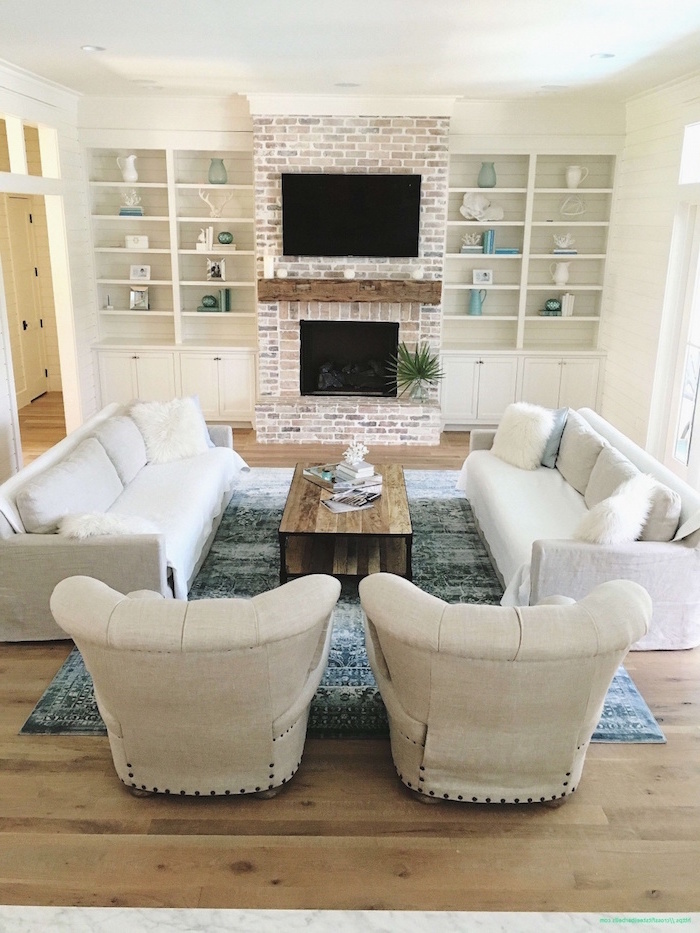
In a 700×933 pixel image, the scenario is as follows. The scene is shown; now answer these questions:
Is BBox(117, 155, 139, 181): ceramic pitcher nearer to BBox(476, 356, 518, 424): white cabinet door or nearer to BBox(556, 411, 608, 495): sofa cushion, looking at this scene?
BBox(476, 356, 518, 424): white cabinet door

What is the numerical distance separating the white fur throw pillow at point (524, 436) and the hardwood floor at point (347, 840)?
2.26 metres

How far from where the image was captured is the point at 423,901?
7.97ft

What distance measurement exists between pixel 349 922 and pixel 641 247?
20.7ft

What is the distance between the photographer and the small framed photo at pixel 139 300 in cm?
776

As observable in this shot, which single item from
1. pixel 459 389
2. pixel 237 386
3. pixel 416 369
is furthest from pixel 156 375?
pixel 459 389

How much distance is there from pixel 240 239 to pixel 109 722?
19.1ft

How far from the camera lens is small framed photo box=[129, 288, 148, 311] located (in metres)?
7.76

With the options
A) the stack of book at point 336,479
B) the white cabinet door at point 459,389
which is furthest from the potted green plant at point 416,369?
the stack of book at point 336,479

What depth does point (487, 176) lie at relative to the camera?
7.29 meters

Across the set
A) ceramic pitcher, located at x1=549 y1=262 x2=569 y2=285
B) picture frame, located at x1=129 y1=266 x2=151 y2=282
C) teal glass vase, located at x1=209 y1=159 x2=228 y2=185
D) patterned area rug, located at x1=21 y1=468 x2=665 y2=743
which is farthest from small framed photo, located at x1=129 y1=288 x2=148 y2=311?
ceramic pitcher, located at x1=549 y1=262 x2=569 y2=285

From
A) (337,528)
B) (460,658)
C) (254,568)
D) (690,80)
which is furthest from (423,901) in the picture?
(690,80)

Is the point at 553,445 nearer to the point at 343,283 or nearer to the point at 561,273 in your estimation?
the point at 343,283

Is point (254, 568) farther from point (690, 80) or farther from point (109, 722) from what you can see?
point (690, 80)

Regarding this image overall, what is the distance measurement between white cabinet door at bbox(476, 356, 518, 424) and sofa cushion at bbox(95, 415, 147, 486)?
11.9ft
